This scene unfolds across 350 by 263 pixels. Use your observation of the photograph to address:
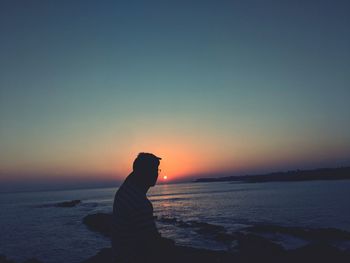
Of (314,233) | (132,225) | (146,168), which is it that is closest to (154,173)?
(146,168)

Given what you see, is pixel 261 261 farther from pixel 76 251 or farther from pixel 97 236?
pixel 97 236

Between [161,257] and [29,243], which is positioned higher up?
[161,257]

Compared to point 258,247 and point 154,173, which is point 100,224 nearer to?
point 258,247

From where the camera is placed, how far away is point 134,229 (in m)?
3.39

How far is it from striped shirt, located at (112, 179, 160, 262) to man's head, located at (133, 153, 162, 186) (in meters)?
0.16

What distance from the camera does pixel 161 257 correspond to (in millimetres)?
3422

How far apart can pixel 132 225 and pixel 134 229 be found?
0.15ft

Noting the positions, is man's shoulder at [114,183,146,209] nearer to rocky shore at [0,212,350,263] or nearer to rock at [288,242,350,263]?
rocky shore at [0,212,350,263]

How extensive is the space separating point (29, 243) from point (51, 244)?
9.60 feet

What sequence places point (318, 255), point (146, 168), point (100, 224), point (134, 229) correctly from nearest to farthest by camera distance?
point (134, 229)
point (146, 168)
point (318, 255)
point (100, 224)

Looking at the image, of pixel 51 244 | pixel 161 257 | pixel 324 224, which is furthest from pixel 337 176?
pixel 161 257

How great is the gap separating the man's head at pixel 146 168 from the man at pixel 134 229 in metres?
0.07

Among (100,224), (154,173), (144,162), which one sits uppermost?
(144,162)

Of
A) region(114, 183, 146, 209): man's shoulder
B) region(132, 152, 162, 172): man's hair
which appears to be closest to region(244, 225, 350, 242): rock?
region(132, 152, 162, 172): man's hair
